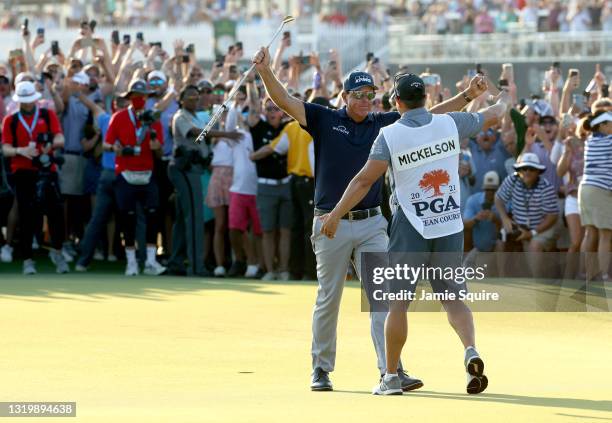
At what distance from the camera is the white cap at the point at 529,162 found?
58.9 feet

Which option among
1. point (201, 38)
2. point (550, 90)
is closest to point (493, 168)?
point (550, 90)

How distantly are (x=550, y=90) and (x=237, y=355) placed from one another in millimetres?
9792

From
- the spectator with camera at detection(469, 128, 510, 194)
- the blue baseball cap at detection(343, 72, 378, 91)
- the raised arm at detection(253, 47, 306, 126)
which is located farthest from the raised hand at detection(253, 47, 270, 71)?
the spectator with camera at detection(469, 128, 510, 194)

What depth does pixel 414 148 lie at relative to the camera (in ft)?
33.0

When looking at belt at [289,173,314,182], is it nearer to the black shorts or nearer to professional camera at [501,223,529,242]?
the black shorts

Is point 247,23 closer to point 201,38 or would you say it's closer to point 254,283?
point 201,38

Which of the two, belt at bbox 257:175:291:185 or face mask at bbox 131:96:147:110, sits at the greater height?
face mask at bbox 131:96:147:110

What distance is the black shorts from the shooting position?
19.2 meters

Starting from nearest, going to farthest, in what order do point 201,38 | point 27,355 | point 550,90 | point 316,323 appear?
point 316,323, point 27,355, point 550,90, point 201,38

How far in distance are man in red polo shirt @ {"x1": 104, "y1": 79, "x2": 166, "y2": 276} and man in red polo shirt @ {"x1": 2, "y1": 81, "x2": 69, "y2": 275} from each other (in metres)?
0.73

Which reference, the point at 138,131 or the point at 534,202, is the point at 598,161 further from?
the point at 138,131

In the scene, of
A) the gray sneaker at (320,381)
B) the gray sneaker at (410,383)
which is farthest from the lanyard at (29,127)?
the gray sneaker at (410,383)

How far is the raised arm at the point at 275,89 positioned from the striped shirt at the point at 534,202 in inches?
307

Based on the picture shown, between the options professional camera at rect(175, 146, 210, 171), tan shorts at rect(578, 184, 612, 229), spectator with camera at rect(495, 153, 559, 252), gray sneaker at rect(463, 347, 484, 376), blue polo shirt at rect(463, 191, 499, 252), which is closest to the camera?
gray sneaker at rect(463, 347, 484, 376)
